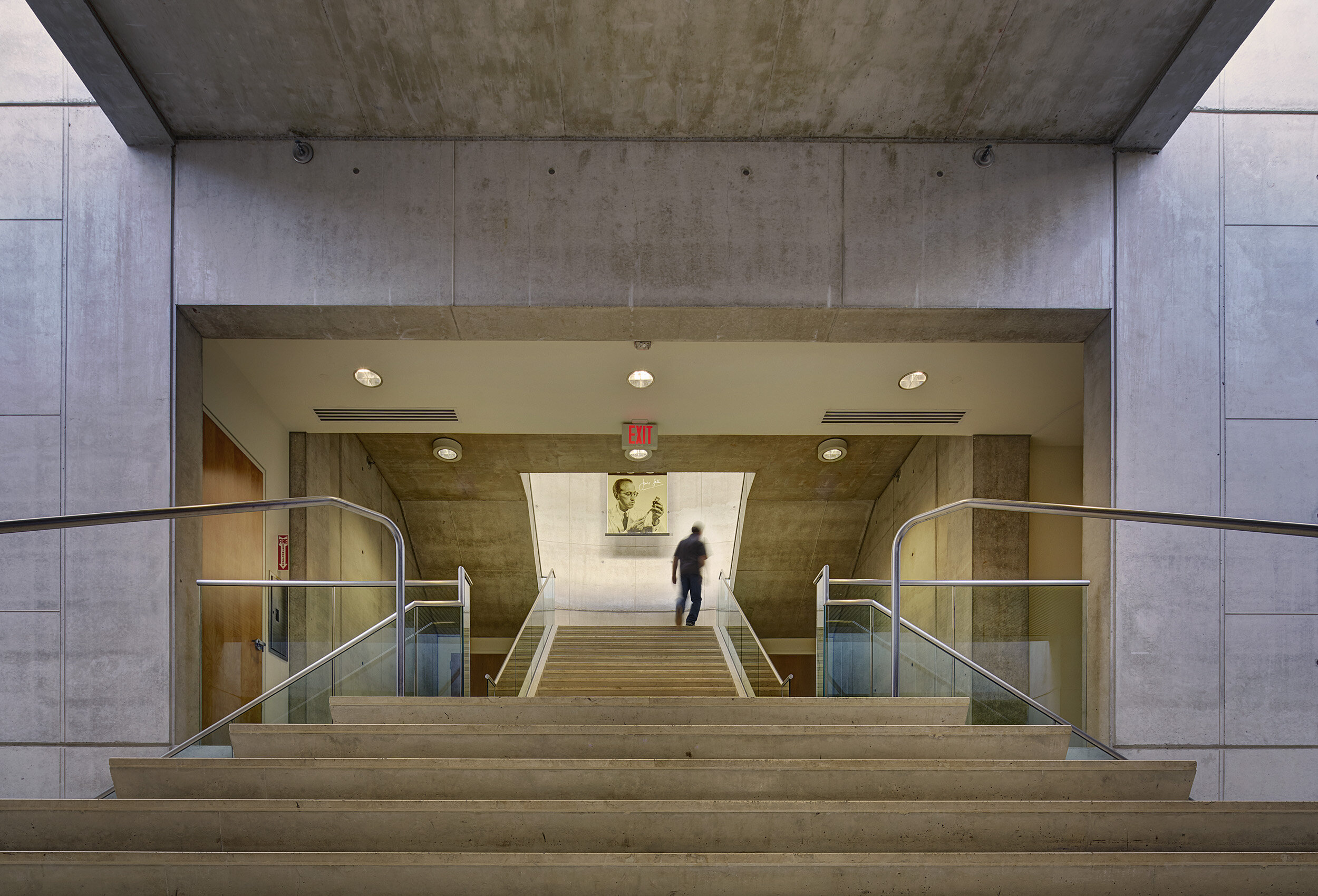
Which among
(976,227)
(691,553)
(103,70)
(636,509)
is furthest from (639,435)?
(636,509)

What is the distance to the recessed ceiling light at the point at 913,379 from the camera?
7.64m

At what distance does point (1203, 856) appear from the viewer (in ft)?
8.16

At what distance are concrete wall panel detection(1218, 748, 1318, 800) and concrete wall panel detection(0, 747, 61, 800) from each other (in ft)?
21.6

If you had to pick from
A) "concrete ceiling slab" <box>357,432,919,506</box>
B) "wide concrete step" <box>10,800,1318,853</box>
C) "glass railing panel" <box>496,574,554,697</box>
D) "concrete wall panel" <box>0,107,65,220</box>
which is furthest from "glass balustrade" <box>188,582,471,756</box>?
"concrete ceiling slab" <box>357,432,919,506</box>

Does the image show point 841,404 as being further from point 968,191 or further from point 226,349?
point 226,349

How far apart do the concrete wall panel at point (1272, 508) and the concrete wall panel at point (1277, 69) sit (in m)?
2.05

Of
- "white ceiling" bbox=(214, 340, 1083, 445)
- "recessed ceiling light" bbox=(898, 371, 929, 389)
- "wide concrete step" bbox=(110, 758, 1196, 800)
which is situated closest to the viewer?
"wide concrete step" bbox=(110, 758, 1196, 800)

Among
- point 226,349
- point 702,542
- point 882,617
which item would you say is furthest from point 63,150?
point 702,542

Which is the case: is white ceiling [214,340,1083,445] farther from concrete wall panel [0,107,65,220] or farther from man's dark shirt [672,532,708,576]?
man's dark shirt [672,532,708,576]

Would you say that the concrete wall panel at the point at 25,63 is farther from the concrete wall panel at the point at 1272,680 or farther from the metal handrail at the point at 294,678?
the concrete wall panel at the point at 1272,680

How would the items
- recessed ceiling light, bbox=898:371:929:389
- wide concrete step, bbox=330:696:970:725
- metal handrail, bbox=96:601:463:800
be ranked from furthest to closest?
recessed ceiling light, bbox=898:371:929:389, metal handrail, bbox=96:601:463:800, wide concrete step, bbox=330:696:970:725

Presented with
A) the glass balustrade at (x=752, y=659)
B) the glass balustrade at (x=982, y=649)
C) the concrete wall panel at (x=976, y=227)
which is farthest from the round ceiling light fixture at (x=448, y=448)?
the concrete wall panel at (x=976, y=227)

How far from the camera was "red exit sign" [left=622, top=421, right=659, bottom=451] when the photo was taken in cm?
834

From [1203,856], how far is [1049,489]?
7.23m
